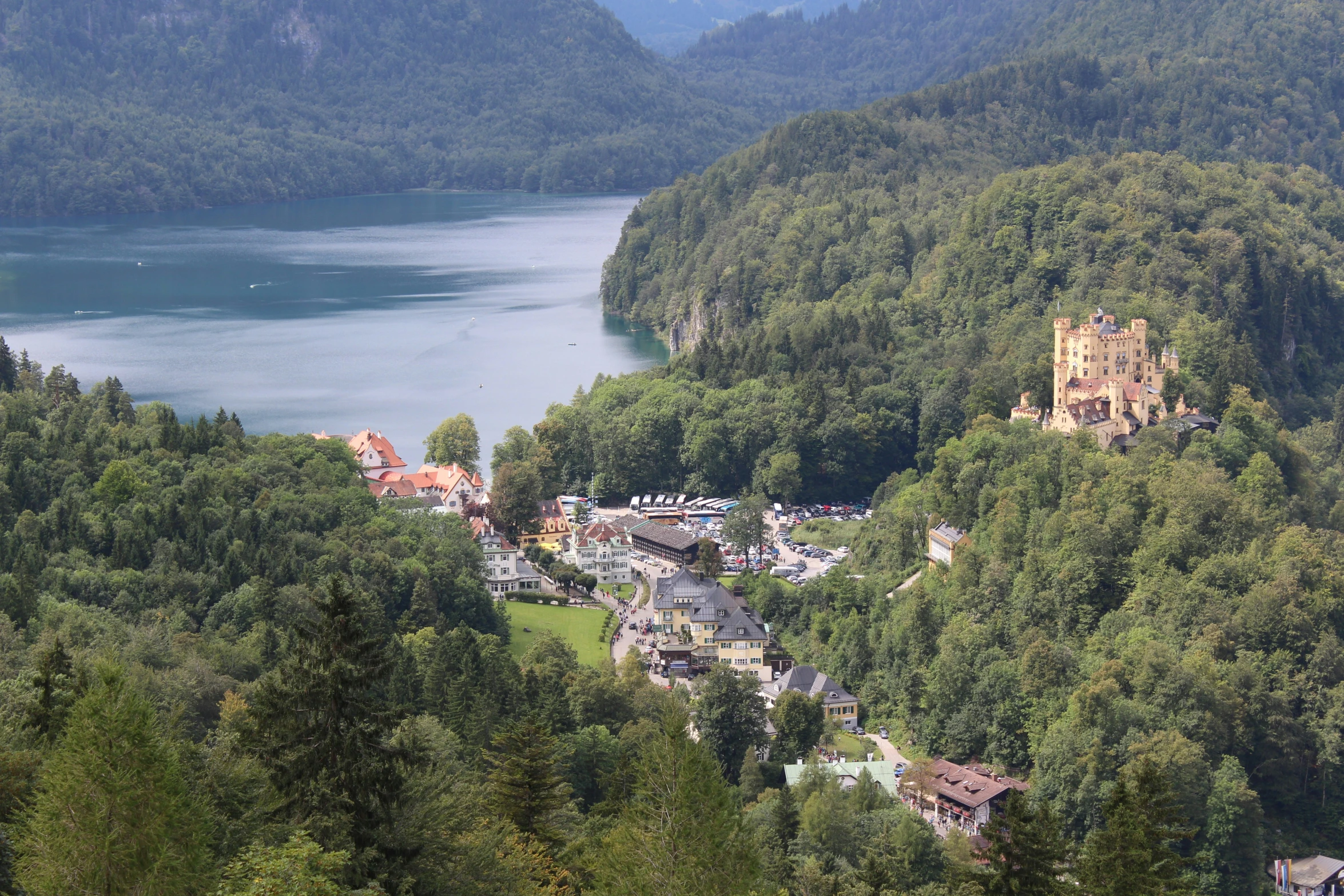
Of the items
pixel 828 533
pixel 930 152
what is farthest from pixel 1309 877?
pixel 930 152

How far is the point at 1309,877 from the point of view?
120 ft

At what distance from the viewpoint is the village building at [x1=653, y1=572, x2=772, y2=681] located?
4550 cm

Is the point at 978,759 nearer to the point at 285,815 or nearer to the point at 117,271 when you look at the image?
the point at 285,815

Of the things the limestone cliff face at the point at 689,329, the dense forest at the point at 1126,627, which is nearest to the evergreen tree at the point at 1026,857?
the dense forest at the point at 1126,627

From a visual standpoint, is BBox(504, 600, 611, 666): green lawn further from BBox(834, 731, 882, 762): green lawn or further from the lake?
the lake

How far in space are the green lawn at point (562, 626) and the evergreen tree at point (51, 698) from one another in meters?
24.1

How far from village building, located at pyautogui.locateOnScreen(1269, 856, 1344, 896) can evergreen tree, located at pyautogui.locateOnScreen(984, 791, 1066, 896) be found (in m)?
18.5

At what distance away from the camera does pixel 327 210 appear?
192m

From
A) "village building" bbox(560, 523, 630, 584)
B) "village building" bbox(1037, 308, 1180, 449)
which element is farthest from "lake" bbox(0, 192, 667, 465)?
"village building" bbox(1037, 308, 1180, 449)

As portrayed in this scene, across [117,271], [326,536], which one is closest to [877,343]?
[326,536]

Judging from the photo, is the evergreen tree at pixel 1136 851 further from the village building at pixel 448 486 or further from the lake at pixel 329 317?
the lake at pixel 329 317

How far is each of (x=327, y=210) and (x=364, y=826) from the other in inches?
7167

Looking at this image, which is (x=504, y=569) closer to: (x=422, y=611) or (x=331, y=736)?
(x=422, y=611)

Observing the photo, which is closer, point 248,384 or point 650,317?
point 248,384
